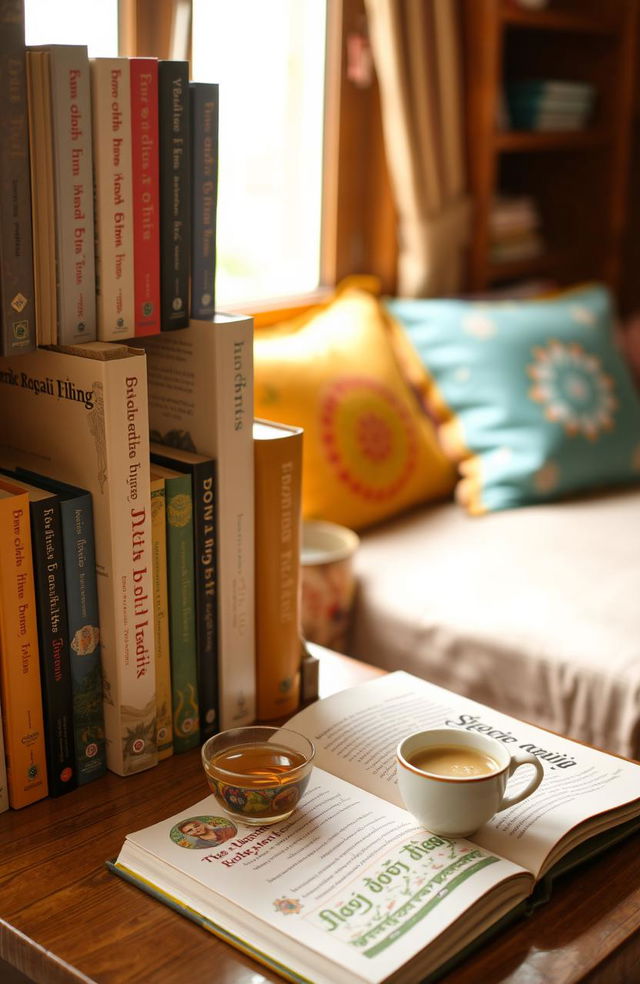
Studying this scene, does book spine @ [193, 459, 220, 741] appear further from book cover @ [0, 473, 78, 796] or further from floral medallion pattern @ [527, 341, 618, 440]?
floral medallion pattern @ [527, 341, 618, 440]

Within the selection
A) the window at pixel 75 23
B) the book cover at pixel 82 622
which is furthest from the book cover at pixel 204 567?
the window at pixel 75 23

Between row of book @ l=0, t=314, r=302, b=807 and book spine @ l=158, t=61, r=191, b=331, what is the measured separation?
3 centimetres

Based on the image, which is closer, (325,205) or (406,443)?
(406,443)

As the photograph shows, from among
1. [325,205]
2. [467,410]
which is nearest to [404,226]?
[325,205]

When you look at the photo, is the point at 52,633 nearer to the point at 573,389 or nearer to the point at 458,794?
the point at 458,794

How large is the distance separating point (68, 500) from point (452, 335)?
125cm

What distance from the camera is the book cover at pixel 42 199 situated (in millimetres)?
799

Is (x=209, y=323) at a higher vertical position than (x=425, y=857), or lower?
higher

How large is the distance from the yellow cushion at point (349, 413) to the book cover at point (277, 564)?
2.26 feet

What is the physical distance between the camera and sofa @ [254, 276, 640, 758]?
1485 mm

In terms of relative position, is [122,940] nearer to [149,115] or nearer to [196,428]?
[196,428]

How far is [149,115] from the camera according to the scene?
869 millimetres

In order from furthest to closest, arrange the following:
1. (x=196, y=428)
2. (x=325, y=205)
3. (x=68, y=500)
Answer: (x=325, y=205), (x=196, y=428), (x=68, y=500)

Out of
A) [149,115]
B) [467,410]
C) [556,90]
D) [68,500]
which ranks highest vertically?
[556,90]
